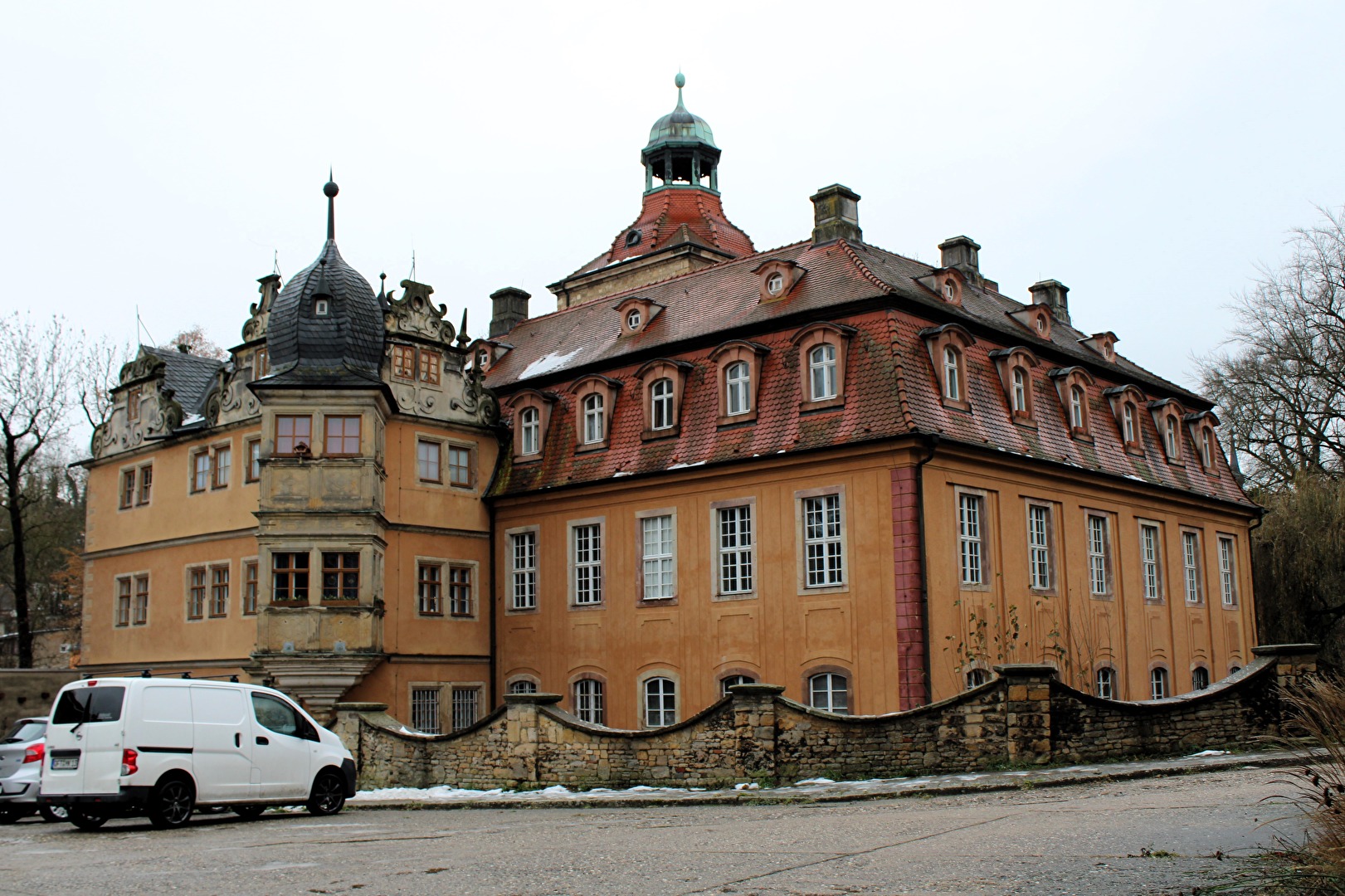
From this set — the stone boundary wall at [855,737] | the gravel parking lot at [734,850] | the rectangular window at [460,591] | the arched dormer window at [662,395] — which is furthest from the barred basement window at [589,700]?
the gravel parking lot at [734,850]

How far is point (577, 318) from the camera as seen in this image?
34.8 m

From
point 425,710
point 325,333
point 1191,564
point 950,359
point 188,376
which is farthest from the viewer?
point 188,376

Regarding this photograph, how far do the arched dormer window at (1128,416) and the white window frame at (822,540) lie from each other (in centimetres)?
944

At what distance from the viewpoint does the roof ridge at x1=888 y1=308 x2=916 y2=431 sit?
23750 millimetres

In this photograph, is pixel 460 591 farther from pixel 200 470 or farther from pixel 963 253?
pixel 963 253

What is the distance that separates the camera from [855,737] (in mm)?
18281

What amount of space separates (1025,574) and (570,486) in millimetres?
9496

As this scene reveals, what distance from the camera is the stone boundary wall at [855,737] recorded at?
59.4ft

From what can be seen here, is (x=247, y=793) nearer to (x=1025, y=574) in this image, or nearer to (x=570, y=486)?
(x=570, y=486)

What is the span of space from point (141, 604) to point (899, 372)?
19087 millimetres

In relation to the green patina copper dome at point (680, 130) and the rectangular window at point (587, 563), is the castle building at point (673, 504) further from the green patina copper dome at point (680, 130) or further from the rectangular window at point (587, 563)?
the green patina copper dome at point (680, 130)

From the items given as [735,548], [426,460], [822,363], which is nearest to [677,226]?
[426,460]

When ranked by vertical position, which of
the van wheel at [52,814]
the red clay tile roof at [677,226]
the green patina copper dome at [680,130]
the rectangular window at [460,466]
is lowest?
the van wheel at [52,814]

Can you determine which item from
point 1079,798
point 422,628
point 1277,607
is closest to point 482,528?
point 422,628
